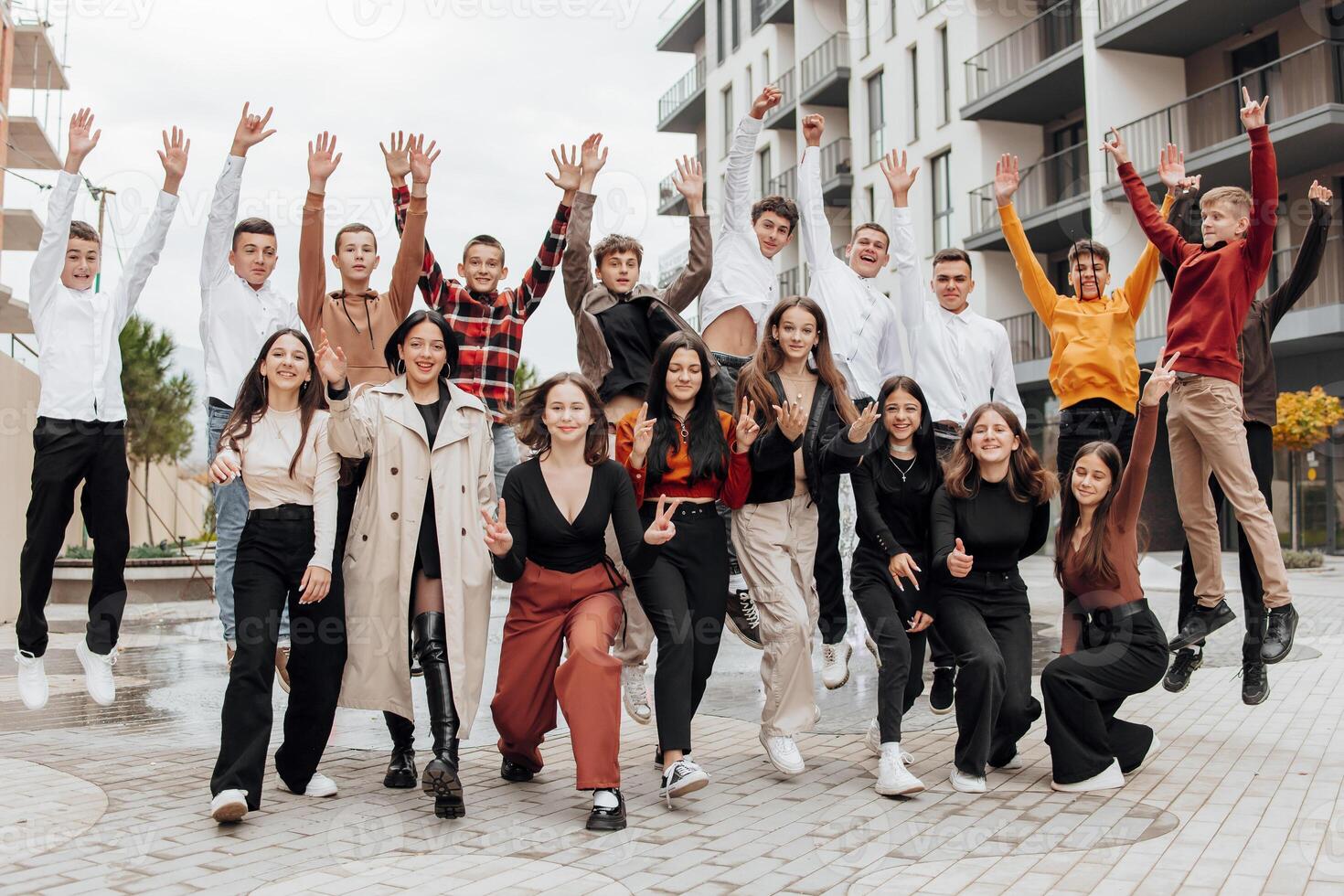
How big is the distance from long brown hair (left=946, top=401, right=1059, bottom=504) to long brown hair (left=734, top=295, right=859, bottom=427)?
599mm

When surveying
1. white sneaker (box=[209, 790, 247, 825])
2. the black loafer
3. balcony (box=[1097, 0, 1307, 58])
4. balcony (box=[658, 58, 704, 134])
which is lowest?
the black loafer

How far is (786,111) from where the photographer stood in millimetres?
34812

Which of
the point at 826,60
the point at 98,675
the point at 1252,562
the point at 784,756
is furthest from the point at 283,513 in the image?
the point at 826,60

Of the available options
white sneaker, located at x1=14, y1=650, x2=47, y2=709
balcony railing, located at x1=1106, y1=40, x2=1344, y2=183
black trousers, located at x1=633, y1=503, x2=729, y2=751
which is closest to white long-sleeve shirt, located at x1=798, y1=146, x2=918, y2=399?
black trousers, located at x1=633, y1=503, x2=729, y2=751

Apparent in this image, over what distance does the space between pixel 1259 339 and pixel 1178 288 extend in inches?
24.4

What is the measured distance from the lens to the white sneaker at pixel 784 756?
5.43 metres

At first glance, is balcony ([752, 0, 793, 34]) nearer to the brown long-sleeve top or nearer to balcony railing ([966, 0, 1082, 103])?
balcony railing ([966, 0, 1082, 103])

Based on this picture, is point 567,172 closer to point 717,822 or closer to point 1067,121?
point 717,822

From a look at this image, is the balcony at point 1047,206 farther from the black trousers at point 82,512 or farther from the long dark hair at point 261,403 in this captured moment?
the black trousers at point 82,512

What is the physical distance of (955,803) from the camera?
16.6ft

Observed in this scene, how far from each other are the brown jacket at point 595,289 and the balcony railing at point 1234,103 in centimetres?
1584

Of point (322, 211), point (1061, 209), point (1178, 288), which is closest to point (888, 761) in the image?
point (1178, 288)

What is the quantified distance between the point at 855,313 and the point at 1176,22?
1803 cm

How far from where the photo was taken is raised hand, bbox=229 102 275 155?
6.37 m
